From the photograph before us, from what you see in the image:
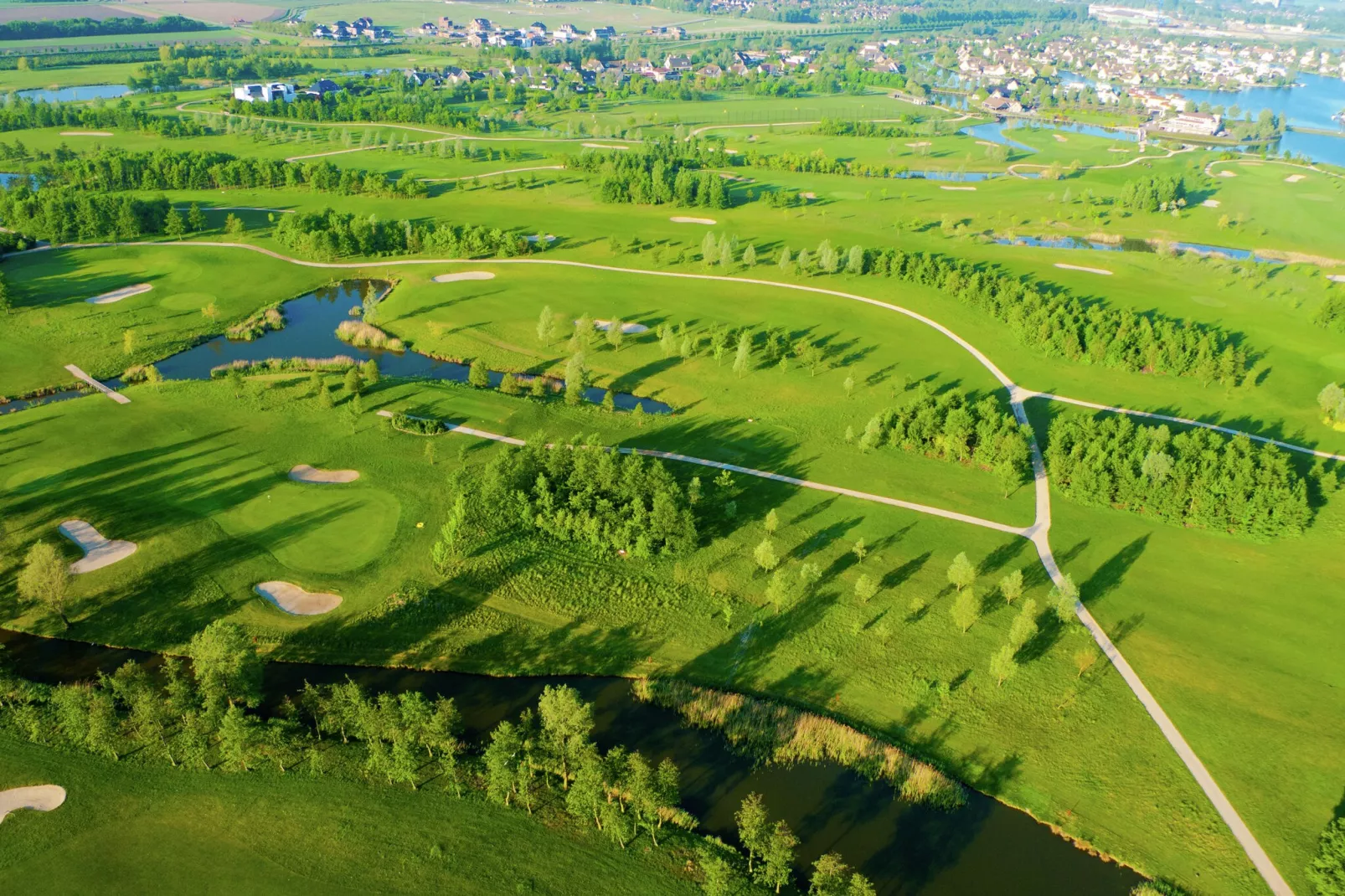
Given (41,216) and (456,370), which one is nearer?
(456,370)

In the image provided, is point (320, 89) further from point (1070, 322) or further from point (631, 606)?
point (631, 606)

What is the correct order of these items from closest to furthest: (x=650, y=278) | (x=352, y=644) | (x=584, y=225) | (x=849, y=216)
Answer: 1. (x=352, y=644)
2. (x=650, y=278)
3. (x=584, y=225)
4. (x=849, y=216)

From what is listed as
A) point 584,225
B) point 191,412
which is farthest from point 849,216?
point 191,412

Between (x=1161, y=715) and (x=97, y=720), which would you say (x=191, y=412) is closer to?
(x=97, y=720)

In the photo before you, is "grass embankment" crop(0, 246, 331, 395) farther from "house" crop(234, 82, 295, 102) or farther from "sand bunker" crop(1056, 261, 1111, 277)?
"house" crop(234, 82, 295, 102)

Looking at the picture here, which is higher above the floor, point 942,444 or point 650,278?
point 650,278

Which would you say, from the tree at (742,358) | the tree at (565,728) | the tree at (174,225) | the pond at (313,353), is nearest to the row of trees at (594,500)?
the tree at (565,728)

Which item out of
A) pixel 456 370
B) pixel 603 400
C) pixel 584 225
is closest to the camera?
pixel 603 400

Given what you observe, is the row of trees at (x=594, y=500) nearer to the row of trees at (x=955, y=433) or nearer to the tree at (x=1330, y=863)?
the row of trees at (x=955, y=433)
